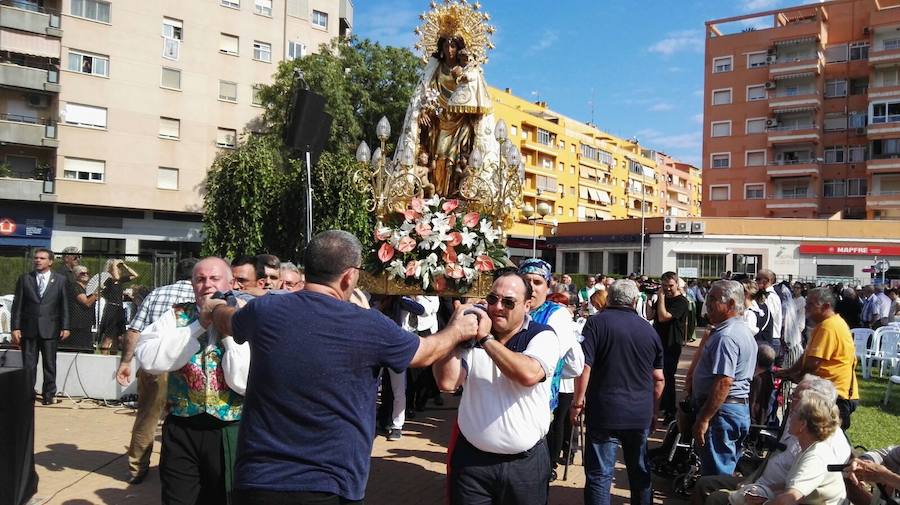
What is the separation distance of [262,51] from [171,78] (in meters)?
5.07

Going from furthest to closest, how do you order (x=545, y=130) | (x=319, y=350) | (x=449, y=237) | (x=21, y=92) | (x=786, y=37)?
(x=545, y=130), (x=786, y=37), (x=21, y=92), (x=449, y=237), (x=319, y=350)

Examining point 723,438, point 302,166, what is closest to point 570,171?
point 302,166

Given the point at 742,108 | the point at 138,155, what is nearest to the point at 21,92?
the point at 138,155

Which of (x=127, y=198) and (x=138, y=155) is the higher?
(x=138, y=155)

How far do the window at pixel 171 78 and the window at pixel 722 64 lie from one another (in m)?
40.2

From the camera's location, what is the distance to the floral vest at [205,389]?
153 inches

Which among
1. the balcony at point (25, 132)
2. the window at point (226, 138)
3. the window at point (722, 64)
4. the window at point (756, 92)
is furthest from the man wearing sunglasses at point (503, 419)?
the window at point (722, 64)

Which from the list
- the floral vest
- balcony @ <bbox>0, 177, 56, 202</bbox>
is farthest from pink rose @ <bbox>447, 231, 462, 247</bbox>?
balcony @ <bbox>0, 177, 56, 202</bbox>

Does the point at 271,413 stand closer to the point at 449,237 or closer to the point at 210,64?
the point at 449,237

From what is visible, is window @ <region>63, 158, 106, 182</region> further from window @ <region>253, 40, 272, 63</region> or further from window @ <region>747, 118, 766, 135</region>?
window @ <region>747, 118, 766, 135</region>

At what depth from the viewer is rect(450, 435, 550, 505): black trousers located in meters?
3.50

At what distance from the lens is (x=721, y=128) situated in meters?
54.0

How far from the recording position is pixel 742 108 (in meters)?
52.7

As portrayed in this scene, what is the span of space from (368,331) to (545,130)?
61.3 meters
